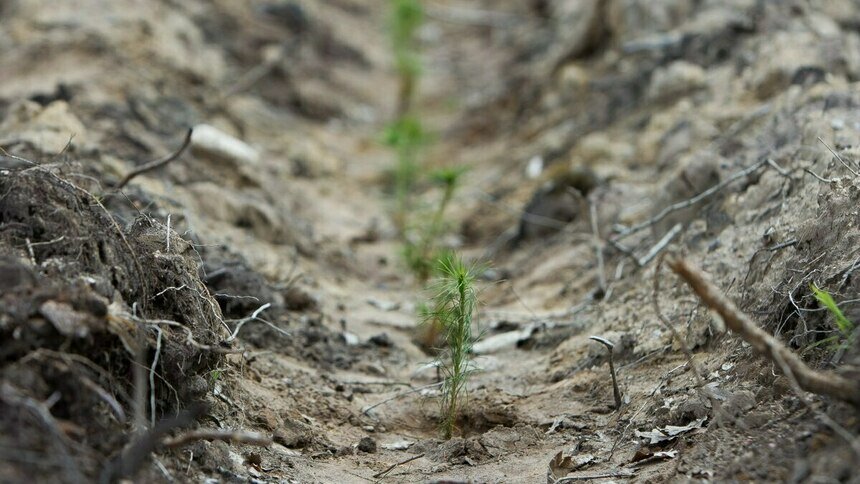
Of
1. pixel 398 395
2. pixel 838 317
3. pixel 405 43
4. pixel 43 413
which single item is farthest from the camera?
pixel 405 43

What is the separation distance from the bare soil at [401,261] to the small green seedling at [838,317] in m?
0.05

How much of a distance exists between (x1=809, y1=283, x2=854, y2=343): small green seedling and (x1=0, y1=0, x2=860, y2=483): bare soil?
5cm

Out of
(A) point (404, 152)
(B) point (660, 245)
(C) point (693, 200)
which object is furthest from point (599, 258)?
(A) point (404, 152)

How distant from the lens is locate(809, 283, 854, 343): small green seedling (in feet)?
7.18

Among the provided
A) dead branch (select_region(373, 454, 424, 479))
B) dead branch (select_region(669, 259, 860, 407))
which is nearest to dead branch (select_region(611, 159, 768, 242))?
dead branch (select_region(669, 259, 860, 407))

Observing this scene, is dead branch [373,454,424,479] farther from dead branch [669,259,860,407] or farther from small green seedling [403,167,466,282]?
small green seedling [403,167,466,282]

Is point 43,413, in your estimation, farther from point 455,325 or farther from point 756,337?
point 756,337

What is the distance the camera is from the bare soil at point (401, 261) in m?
2.13

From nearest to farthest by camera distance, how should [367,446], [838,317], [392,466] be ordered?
[838,317]
[392,466]
[367,446]

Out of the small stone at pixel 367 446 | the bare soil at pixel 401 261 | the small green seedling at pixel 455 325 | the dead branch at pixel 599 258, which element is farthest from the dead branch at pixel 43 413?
the dead branch at pixel 599 258

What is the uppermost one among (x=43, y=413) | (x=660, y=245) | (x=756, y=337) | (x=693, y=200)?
(x=693, y=200)

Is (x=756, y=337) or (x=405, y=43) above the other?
(x=405, y=43)

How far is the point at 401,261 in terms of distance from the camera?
5355mm

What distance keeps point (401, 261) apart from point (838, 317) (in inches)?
132
